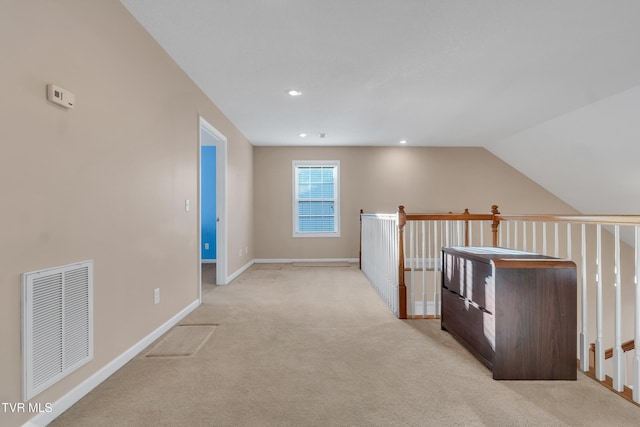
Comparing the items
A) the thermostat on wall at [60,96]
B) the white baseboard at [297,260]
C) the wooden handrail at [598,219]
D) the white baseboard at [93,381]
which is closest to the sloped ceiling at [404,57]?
the thermostat on wall at [60,96]

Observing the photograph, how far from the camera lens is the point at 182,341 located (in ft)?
7.83

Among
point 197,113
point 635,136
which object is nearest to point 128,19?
point 197,113

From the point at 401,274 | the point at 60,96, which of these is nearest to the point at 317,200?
the point at 401,274

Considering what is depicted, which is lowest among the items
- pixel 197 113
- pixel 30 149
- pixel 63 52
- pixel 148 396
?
pixel 148 396

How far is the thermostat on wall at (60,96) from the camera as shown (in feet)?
4.75

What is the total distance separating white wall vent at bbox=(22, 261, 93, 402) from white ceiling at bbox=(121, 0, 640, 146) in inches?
69.1

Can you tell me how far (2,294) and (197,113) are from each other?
2506 mm

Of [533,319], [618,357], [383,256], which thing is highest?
[383,256]

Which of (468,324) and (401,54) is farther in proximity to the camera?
(401,54)

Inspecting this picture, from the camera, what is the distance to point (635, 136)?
377cm

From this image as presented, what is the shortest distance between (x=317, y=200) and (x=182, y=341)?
4.33 meters

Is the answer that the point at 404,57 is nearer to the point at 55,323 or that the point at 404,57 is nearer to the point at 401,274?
the point at 401,274

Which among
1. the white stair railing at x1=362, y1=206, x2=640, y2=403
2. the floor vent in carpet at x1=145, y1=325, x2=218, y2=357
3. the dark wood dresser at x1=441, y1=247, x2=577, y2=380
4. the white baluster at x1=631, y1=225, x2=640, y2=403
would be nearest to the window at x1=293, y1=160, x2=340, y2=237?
the white stair railing at x1=362, y1=206, x2=640, y2=403

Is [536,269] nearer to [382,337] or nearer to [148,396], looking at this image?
[382,337]
